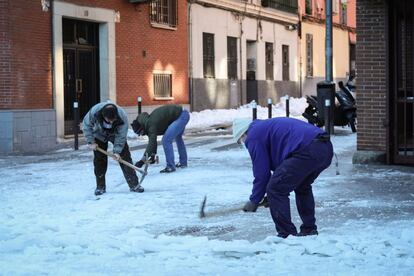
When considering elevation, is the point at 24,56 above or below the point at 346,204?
above

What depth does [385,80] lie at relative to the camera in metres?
11.6

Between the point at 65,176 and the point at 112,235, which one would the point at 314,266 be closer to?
the point at 112,235

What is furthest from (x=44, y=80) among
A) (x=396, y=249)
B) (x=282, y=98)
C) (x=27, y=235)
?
(x=282, y=98)

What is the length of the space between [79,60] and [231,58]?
365 inches

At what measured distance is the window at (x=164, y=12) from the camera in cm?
2105

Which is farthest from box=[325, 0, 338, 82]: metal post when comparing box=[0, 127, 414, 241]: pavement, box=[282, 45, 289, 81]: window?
box=[282, 45, 289, 81]: window

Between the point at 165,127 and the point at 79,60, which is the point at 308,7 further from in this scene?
the point at 165,127

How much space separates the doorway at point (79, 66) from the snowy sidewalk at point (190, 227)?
6.32 meters

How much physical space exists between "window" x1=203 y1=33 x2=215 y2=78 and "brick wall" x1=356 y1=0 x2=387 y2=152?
13.0m

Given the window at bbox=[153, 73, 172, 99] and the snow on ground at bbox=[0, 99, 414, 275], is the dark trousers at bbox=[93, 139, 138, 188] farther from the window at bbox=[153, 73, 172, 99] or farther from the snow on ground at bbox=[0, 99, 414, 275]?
the window at bbox=[153, 73, 172, 99]

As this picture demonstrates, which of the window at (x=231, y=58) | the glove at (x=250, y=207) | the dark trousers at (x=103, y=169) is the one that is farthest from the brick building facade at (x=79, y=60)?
the glove at (x=250, y=207)

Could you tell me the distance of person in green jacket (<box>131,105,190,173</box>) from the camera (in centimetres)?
1059

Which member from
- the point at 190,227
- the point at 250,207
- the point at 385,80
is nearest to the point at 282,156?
the point at 250,207

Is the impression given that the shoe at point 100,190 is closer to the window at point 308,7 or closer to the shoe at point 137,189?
the shoe at point 137,189
